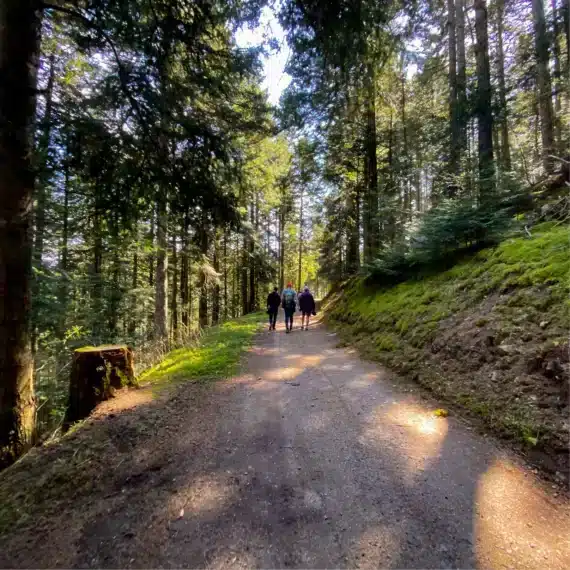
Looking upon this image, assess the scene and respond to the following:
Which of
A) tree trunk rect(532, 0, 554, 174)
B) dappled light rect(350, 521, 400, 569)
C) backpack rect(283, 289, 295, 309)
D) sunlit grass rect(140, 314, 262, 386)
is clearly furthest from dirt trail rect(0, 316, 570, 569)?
tree trunk rect(532, 0, 554, 174)

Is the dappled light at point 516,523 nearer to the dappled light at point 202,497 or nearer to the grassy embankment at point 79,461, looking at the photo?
the dappled light at point 202,497

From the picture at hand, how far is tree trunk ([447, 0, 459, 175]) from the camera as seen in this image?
994 cm

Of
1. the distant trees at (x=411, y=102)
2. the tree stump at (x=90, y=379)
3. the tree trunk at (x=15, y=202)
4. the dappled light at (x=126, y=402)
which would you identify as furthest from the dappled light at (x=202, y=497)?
the distant trees at (x=411, y=102)

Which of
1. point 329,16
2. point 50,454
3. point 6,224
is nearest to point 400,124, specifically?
point 329,16

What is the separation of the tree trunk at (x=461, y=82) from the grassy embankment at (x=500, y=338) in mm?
5233

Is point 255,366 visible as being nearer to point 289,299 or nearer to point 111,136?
point 111,136

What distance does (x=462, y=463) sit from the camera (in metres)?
2.90

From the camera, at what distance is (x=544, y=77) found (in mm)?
9242

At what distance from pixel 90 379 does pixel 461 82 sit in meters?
13.2

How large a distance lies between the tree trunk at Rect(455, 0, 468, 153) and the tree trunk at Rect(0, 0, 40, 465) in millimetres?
10503

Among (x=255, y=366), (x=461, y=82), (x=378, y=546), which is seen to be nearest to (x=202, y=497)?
(x=378, y=546)

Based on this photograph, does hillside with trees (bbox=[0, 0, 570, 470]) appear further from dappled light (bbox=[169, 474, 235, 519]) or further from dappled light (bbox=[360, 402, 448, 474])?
dappled light (bbox=[360, 402, 448, 474])

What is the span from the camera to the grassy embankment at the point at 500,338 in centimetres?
319

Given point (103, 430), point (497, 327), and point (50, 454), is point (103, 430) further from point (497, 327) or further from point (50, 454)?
point (497, 327)
